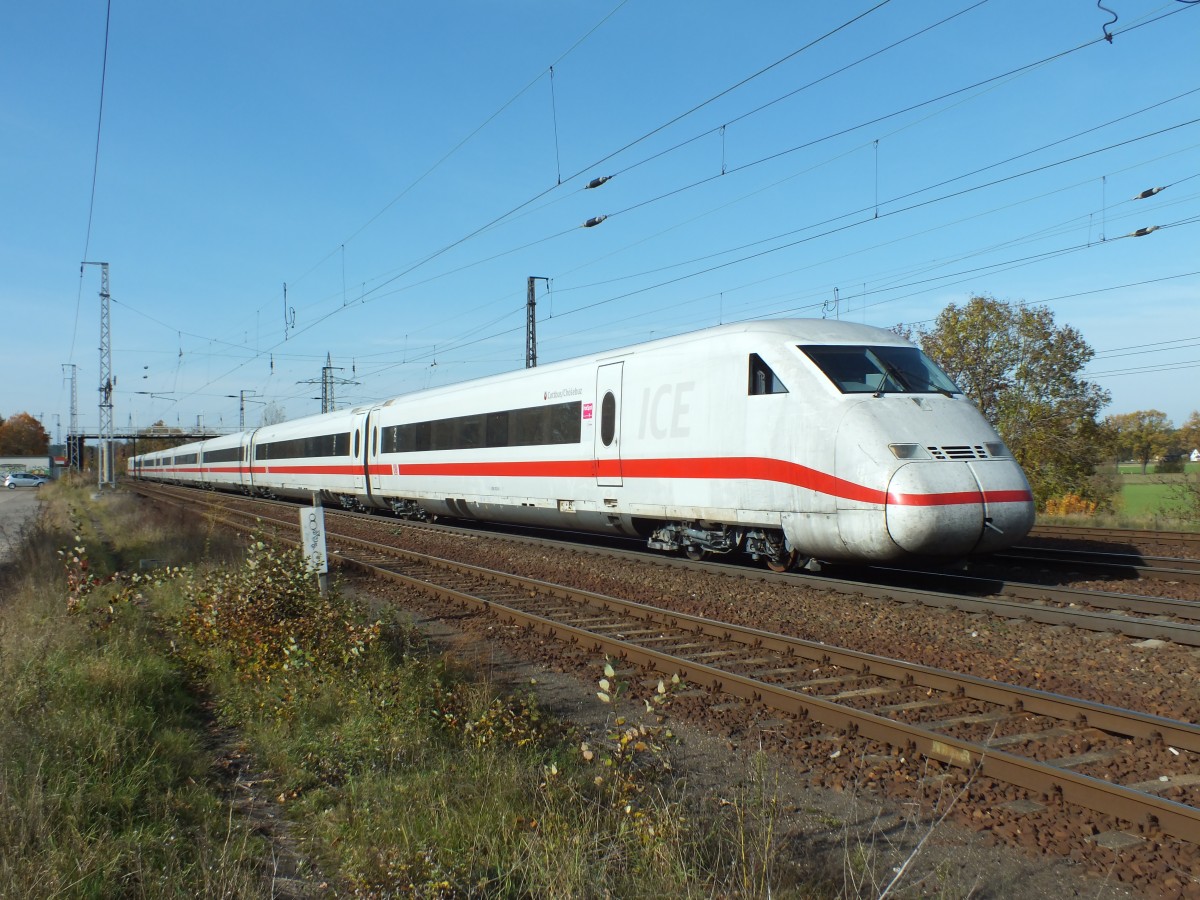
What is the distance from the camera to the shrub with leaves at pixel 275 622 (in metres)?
6.83

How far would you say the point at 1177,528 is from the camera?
17.3 m

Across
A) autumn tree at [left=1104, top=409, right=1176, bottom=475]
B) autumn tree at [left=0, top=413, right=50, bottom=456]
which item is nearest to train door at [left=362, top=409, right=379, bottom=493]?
autumn tree at [left=1104, top=409, right=1176, bottom=475]

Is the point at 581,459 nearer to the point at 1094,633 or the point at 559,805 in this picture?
the point at 1094,633

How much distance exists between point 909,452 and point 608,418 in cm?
511

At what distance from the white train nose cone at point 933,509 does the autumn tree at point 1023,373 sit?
2369 cm

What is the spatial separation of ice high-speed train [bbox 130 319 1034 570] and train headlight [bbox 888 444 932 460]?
0.05 feet

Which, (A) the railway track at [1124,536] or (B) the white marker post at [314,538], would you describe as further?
(A) the railway track at [1124,536]

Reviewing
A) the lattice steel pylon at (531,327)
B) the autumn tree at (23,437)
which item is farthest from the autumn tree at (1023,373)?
the autumn tree at (23,437)

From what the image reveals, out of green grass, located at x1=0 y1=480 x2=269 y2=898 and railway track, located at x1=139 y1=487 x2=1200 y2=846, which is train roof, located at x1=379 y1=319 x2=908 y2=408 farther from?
green grass, located at x1=0 y1=480 x2=269 y2=898

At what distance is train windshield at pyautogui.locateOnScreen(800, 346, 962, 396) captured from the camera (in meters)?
10.0

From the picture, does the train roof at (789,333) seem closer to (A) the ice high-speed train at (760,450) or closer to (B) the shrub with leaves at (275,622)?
(A) the ice high-speed train at (760,450)

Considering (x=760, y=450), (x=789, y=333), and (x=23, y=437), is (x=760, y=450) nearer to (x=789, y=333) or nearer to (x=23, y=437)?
(x=789, y=333)

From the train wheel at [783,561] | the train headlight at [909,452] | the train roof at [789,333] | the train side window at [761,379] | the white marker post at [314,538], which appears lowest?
the train wheel at [783,561]

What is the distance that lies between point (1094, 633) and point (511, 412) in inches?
410
